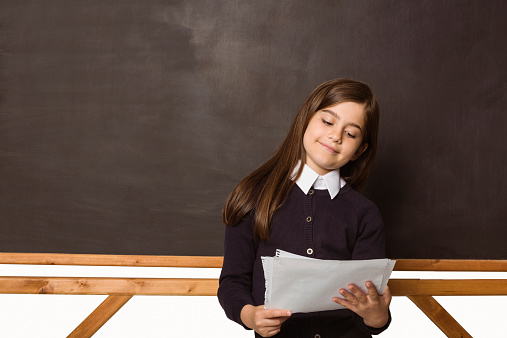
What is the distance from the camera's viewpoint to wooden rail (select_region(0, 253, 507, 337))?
180 centimetres

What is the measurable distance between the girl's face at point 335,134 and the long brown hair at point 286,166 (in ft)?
0.07

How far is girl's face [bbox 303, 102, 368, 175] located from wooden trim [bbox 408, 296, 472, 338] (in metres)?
0.87

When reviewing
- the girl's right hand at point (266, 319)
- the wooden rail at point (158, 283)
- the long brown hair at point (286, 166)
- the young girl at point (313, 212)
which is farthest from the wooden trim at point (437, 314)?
the girl's right hand at point (266, 319)

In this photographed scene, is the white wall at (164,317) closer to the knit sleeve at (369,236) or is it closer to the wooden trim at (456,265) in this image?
the wooden trim at (456,265)

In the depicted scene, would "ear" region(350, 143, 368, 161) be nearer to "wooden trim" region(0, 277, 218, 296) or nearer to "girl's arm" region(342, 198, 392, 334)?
"girl's arm" region(342, 198, 392, 334)

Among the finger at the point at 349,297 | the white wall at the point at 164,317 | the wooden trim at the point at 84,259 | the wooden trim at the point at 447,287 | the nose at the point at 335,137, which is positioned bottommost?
the white wall at the point at 164,317

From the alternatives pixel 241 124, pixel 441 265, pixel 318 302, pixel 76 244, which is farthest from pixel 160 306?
pixel 318 302

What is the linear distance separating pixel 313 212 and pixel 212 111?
2.41 feet

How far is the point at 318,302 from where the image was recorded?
117 cm

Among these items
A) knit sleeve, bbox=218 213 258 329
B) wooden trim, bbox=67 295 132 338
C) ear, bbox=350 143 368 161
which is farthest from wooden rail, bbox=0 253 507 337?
ear, bbox=350 143 368 161

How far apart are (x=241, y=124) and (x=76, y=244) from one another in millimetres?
734

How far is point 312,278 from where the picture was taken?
1108 mm

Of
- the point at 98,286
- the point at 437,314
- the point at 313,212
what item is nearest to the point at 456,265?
the point at 437,314

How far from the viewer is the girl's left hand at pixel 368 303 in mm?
1133
